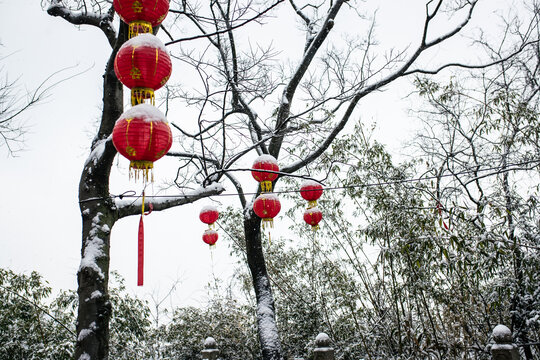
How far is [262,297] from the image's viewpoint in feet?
18.3

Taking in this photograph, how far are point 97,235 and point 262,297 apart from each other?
9.78 ft

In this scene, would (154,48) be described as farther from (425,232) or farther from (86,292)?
(425,232)

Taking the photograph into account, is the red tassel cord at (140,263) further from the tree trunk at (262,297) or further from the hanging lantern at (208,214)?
the tree trunk at (262,297)

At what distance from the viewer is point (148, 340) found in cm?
683

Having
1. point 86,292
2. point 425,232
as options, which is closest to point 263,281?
point 425,232

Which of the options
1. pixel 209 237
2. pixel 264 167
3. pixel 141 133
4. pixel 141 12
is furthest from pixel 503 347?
pixel 209 237

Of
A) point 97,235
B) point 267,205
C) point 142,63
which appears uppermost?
point 142,63

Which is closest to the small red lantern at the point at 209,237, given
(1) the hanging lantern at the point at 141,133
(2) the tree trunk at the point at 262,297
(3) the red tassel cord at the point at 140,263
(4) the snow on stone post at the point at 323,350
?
(2) the tree trunk at the point at 262,297

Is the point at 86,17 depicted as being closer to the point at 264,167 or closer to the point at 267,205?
the point at 264,167

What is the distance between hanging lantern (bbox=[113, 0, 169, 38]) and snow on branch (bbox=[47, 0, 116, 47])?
177 cm

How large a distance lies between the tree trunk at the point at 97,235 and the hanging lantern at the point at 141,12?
3.88 feet

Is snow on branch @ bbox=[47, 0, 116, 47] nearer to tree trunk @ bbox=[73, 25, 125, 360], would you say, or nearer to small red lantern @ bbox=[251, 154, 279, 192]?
tree trunk @ bbox=[73, 25, 125, 360]

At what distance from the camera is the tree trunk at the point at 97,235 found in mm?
2971

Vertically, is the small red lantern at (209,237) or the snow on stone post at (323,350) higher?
the small red lantern at (209,237)
